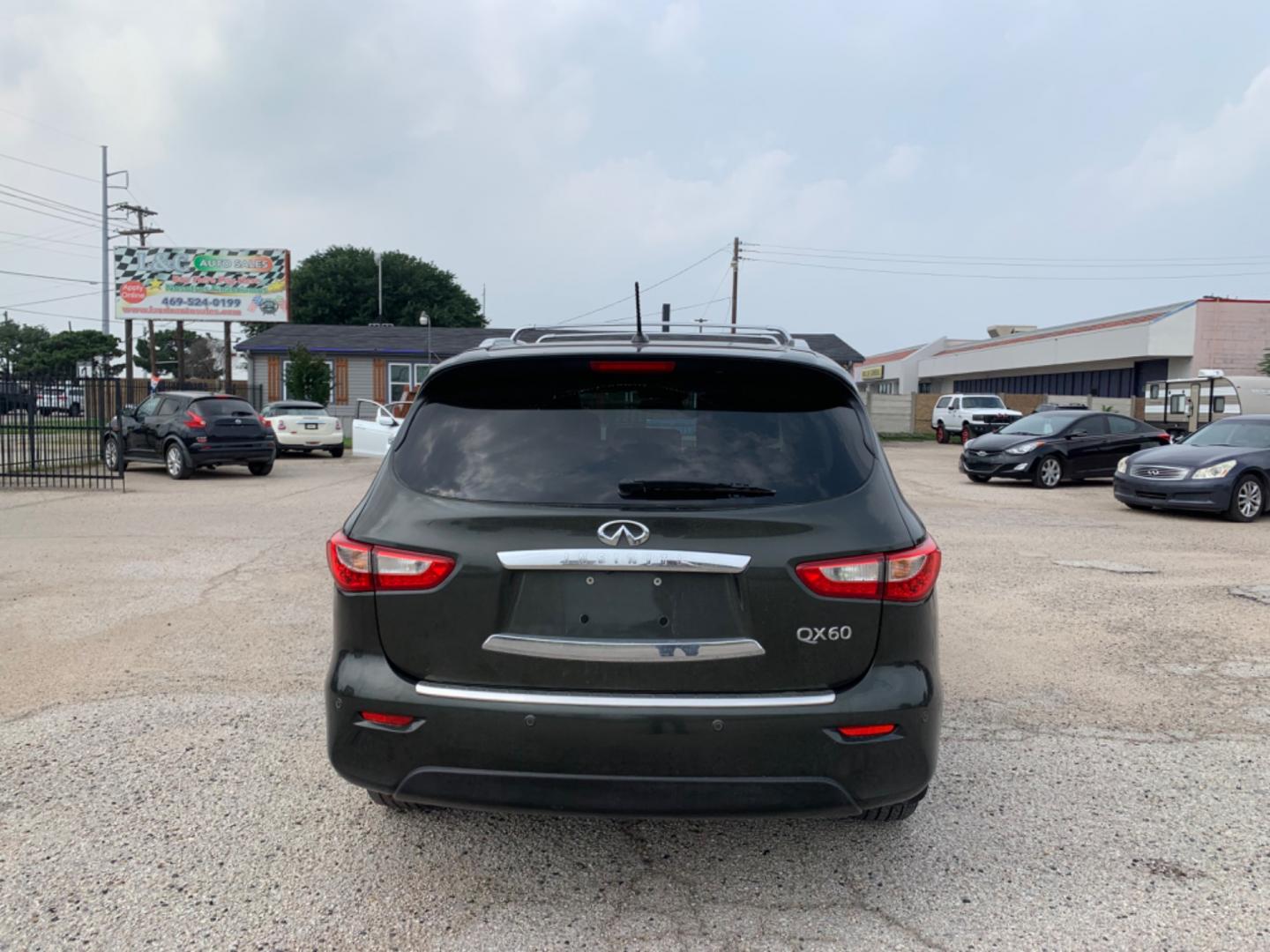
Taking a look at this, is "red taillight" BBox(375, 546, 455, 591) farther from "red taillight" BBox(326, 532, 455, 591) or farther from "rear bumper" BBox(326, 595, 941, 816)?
"rear bumper" BBox(326, 595, 941, 816)

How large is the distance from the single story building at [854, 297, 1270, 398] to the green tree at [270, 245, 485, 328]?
119ft

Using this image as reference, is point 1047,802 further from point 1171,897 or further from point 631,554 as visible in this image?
point 631,554

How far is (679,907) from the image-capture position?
298cm

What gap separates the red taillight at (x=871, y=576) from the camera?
2.70 metres

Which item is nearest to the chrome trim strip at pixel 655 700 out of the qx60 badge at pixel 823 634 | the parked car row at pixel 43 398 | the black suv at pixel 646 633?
the black suv at pixel 646 633

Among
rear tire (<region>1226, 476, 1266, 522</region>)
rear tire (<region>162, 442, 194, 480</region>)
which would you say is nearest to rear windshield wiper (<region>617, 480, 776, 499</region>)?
rear tire (<region>1226, 476, 1266, 522</region>)

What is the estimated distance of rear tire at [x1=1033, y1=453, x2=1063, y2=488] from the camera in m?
17.8

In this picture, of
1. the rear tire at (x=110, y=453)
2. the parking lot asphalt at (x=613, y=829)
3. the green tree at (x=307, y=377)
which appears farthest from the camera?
the green tree at (x=307, y=377)

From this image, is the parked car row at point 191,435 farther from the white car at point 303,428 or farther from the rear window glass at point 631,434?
the rear window glass at point 631,434

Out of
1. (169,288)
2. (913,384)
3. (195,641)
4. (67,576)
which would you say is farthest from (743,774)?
(913,384)

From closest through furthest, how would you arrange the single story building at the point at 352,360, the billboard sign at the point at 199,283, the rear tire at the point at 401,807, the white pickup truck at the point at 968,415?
1. the rear tire at the point at 401,807
2. the billboard sign at the point at 199,283
3. the white pickup truck at the point at 968,415
4. the single story building at the point at 352,360

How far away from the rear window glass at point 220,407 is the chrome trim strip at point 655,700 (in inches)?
641

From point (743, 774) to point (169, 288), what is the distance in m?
38.9

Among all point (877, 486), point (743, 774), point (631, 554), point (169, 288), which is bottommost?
point (743, 774)
